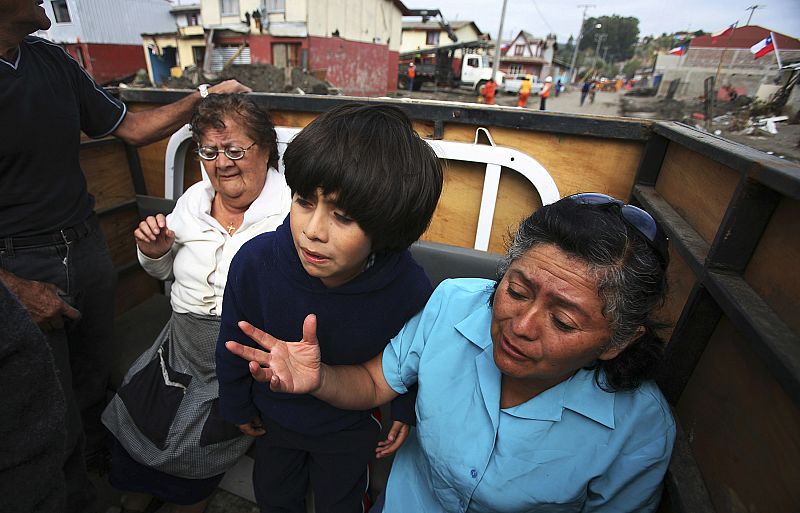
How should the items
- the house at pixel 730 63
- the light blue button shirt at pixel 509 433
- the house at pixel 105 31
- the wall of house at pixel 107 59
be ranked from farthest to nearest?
the wall of house at pixel 107 59 < the house at pixel 105 31 < the house at pixel 730 63 < the light blue button shirt at pixel 509 433

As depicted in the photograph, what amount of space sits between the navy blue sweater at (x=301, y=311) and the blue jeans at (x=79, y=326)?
2.40ft

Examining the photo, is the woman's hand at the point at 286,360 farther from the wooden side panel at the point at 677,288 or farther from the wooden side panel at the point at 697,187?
the wooden side panel at the point at 697,187

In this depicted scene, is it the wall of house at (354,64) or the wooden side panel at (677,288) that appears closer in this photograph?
the wooden side panel at (677,288)

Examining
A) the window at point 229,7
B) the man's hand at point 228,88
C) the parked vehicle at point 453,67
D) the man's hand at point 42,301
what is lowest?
the man's hand at point 42,301

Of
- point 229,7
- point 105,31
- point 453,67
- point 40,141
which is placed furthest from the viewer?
point 453,67

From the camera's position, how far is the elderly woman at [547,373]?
96 cm

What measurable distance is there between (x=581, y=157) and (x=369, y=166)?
1.55 meters

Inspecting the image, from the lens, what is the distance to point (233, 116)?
182cm

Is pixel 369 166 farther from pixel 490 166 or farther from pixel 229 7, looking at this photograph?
pixel 229 7

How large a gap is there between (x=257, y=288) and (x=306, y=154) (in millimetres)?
517

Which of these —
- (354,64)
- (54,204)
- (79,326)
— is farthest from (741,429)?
(354,64)

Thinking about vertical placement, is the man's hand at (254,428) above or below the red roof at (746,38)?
below

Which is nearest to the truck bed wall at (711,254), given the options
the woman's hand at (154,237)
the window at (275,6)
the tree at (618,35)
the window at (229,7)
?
the woman's hand at (154,237)

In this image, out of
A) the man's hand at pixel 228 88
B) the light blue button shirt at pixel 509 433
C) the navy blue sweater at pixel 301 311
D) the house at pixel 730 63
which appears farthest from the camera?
the house at pixel 730 63
